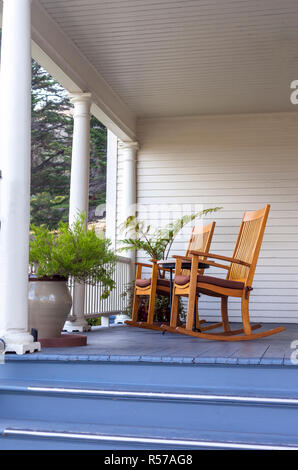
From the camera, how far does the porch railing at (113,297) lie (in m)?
6.06

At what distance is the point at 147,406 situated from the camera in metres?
2.70

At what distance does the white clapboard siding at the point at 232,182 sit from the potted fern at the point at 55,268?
3.64 metres

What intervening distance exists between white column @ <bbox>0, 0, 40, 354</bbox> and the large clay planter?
17.5 inches

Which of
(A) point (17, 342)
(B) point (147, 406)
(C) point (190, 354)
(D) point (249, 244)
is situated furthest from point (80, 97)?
(B) point (147, 406)

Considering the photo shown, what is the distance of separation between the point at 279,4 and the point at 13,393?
12.7 feet

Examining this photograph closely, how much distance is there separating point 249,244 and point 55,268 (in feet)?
5.38

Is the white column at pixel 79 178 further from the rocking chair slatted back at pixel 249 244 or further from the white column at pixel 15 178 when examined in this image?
the white column at pixel 15 178

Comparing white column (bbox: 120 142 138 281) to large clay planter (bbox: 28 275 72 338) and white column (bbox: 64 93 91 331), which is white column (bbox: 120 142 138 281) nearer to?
white column (bbox: 64 93 91 331)

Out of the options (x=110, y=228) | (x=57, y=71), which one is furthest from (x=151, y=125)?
(x=57, y=71)

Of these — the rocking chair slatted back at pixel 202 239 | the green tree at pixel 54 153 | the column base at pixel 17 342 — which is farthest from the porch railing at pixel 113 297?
the green tree at pixel 54 153

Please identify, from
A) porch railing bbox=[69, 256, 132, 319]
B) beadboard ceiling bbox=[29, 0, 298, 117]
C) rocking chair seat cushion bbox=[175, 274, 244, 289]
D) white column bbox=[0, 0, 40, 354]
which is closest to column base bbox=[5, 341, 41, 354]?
white column bbox=[0, 0, 40, 354]

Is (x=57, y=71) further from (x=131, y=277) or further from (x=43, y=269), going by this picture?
(x=131, y=277)

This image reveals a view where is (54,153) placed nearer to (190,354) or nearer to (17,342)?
(17,342)

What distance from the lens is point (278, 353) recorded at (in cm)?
312
